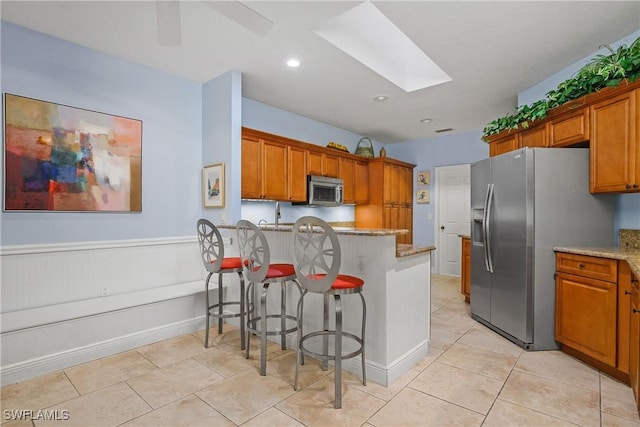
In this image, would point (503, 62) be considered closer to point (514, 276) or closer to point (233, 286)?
point (514, 276)

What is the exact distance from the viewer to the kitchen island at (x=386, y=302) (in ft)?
7.36

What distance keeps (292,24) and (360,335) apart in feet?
8.06

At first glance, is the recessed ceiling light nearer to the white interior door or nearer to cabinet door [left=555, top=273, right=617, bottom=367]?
cabinet door [left=555, top=273, right=617, bottom=367]

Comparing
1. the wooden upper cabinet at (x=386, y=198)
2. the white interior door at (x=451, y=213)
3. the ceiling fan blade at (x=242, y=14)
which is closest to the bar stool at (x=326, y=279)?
the ceiling fan blade at (x=242, y=14)

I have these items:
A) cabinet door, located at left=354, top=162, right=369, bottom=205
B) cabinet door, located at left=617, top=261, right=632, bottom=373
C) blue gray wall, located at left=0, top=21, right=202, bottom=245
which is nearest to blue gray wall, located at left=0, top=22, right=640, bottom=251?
blue gray wall, located at left=0, top=21, right=202, bottom=245

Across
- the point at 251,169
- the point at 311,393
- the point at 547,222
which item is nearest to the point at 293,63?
the point at 251,169

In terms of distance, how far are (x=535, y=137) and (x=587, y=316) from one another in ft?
5.82

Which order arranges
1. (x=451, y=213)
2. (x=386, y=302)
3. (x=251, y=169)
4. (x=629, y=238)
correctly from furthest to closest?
(x=451, y=213) → (x=251, y=169) → (x=629, y=238) → (x=386, y=302)

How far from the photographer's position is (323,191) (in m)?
4.88

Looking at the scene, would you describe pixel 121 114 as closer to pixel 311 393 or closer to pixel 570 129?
pixel 311 393

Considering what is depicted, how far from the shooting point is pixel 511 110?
15.0ft

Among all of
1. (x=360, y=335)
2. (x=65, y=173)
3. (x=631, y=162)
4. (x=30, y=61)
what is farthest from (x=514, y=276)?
(x=30, y=61)

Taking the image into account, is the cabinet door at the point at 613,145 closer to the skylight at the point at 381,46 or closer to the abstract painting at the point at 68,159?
the skylight at the point at 381,46

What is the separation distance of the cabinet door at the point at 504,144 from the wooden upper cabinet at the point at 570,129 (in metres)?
0.49
